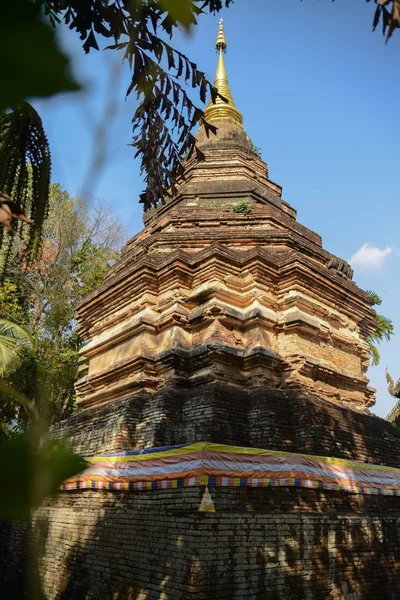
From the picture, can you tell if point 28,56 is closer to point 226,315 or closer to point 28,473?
point 28,473

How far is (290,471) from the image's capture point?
6.05m

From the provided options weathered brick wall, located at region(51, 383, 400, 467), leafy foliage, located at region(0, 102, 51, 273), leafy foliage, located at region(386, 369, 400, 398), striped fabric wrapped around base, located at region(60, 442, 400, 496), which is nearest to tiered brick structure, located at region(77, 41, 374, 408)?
weathered brick wall, located at region(51, 383, 400, 467)

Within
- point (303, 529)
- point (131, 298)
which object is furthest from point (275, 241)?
point (303, 529)

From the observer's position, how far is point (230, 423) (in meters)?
6.80

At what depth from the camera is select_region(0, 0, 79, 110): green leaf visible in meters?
0.47

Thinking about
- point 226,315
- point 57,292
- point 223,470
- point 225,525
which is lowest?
point 225,525

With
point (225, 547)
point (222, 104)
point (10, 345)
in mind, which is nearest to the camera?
point (225, 547)

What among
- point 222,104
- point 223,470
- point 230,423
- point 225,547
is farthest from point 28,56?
point 222,104

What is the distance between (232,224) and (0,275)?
7833 mm

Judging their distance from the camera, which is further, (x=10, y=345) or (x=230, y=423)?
(x=10, y=345)

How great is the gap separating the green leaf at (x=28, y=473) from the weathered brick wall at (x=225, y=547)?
4.65 meters

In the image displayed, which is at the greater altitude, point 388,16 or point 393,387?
point 393,387

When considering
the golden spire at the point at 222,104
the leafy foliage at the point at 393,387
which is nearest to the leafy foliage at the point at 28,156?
the golden spire at the point at 222,104

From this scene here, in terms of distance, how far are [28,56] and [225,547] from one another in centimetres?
521
